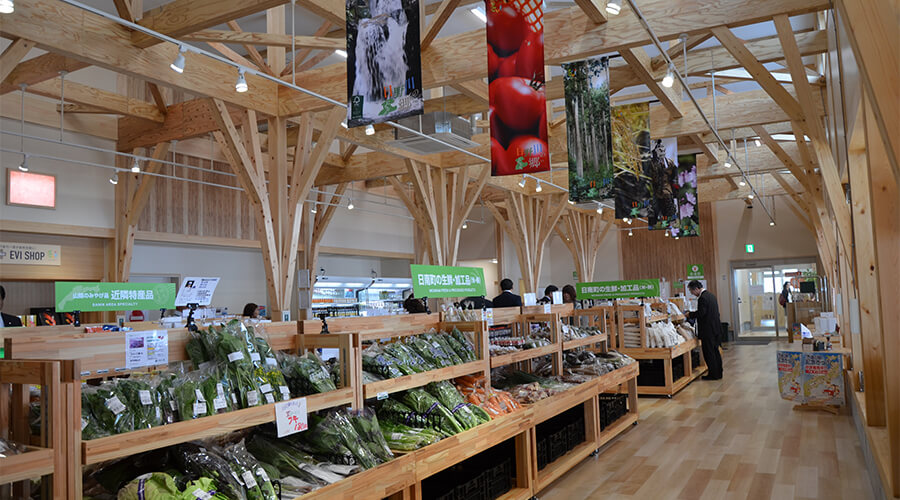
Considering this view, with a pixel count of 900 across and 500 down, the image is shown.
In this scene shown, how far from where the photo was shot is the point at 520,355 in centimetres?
550

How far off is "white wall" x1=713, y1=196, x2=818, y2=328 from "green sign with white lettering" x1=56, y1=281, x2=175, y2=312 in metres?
17.4

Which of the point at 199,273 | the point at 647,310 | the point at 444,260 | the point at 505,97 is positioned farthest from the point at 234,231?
the point at 505,97

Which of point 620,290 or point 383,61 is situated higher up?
point 383,61

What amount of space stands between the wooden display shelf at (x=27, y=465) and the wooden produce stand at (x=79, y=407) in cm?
7

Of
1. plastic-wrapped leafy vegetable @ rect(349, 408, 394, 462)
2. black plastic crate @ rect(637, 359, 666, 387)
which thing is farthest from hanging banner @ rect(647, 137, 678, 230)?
plastic-wrapped leafy vegetable @ rect(349, 408, 394, 462)

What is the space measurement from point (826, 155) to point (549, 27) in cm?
286

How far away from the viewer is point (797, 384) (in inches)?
318

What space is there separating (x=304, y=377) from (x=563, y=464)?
2.90m

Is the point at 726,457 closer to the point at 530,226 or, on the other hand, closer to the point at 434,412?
the point at 434,412

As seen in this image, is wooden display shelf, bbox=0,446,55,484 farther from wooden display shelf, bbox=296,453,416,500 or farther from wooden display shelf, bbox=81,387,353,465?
wooden display shelf, bbox=296,453,416,500

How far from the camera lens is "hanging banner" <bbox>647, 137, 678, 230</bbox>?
916 cm

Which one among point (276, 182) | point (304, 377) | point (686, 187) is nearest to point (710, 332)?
point (686, 187)

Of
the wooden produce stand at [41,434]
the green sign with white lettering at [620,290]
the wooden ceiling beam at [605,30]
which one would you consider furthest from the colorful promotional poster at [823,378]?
the wooden produce stand at [41,434]

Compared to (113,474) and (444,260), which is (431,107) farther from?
(113,474)
